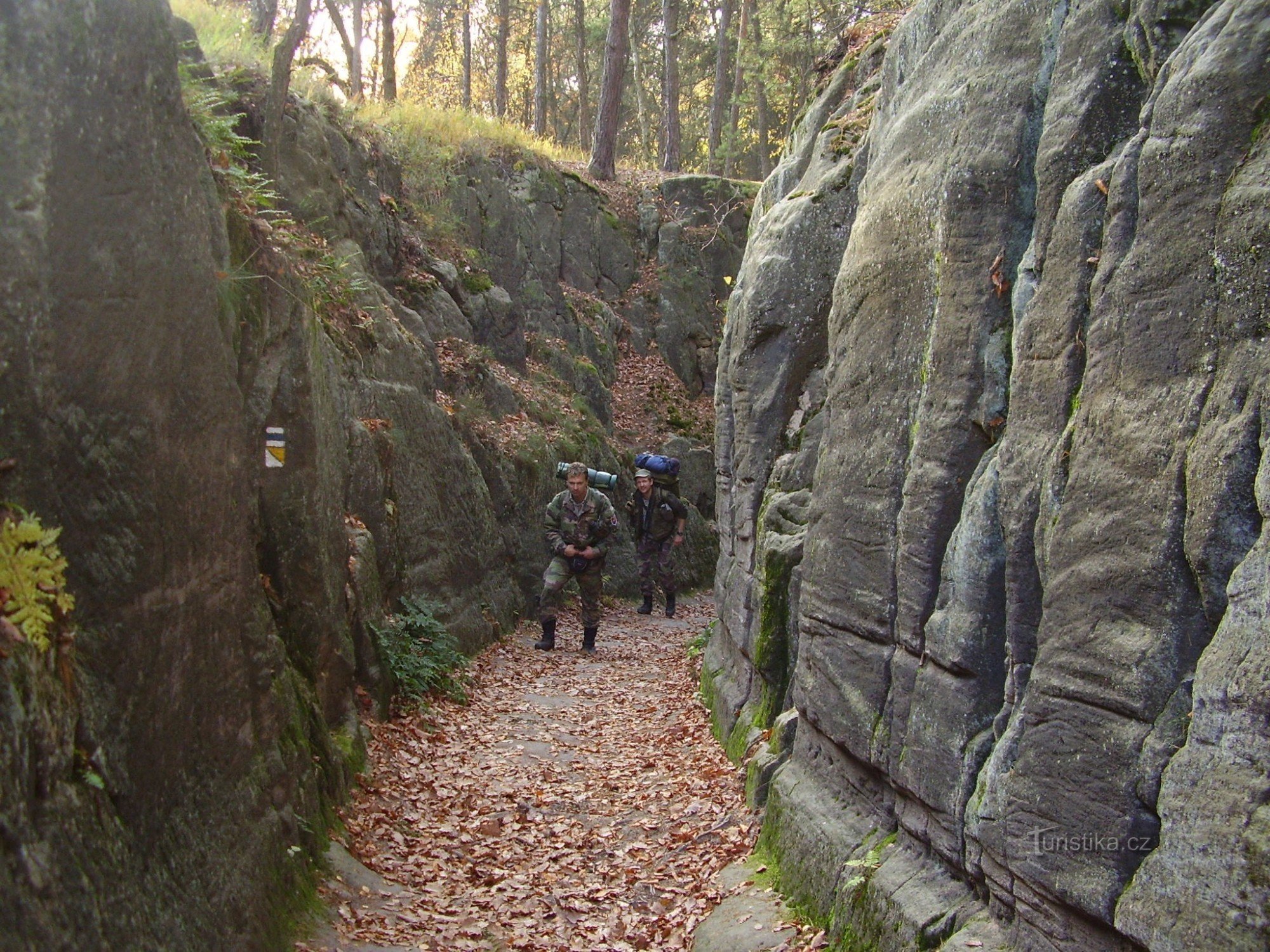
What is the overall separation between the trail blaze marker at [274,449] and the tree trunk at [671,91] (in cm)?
2361

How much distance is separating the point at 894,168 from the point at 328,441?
15.1ft

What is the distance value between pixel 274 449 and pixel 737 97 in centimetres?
2625

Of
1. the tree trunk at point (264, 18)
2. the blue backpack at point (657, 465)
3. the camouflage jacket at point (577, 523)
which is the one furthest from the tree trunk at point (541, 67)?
the camouflage jacket at point (577, 523)

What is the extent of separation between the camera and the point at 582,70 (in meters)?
34.0

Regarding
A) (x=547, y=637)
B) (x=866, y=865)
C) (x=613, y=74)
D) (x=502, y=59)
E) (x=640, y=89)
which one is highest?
(x=640, y=89)

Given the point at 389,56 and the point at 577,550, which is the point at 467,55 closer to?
the point at 389,56

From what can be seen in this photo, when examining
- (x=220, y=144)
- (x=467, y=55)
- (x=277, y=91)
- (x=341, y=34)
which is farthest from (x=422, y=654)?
(x=467, y=55)

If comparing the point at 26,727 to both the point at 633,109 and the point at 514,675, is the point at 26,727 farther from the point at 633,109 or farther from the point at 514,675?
the point at 633,109

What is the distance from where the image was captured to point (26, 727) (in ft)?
11.2

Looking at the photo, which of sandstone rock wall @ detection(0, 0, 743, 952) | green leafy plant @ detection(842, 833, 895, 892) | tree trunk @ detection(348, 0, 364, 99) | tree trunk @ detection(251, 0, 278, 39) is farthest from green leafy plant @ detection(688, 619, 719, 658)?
tree trunk @ detection(348, 0, 364, 99)

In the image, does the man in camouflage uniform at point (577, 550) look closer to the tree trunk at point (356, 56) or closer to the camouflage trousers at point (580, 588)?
the camouflage trousers at point (580, 588)

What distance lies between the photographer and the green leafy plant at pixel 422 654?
→ 10.2m

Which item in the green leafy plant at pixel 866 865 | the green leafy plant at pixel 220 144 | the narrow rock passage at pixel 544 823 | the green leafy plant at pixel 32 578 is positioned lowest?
the narrow rock passage at pixel 544 823

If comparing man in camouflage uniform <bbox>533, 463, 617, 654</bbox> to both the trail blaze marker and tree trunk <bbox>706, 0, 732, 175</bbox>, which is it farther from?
tree trunk <bbox>706, 0, 732, 175</bbox>
